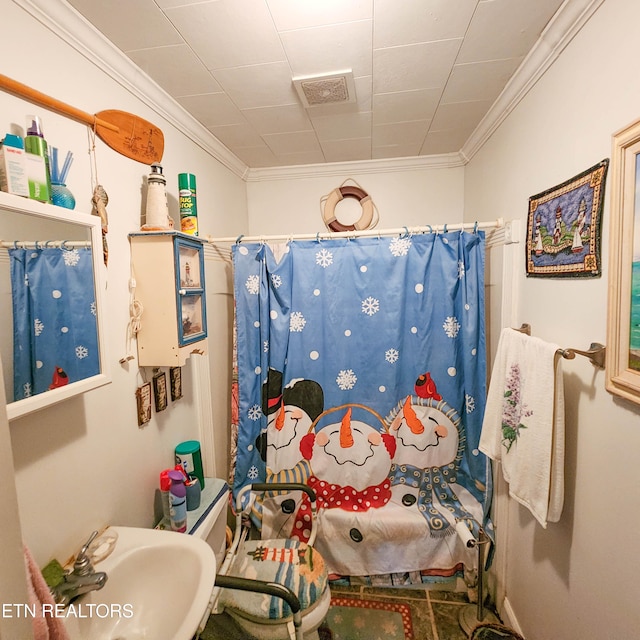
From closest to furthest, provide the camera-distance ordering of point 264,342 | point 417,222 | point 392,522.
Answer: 1. point 392,522
2. point 264,342
3. point 417,222

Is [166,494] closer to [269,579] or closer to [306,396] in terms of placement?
[269,579]

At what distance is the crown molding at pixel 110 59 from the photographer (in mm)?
881

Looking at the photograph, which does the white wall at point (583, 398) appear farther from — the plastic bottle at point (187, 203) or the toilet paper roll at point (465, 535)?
the plastic bottle at point (187, 203)

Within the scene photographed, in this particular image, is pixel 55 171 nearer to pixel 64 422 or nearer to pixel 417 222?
pixel 64 422

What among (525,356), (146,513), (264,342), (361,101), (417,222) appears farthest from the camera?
(417,222)

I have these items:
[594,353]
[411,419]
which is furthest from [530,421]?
[411,419]

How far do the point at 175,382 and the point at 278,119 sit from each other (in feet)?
4.33

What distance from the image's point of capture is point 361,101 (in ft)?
4.69

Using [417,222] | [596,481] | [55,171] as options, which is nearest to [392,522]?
[596,481]

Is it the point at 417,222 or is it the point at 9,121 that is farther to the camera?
the point at 417,222

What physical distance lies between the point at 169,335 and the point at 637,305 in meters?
1.35

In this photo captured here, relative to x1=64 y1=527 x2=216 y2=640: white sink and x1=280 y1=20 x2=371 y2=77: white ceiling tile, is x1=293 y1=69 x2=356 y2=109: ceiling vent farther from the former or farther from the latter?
x1=64 y1=527 x2=216 y2=640: white sink

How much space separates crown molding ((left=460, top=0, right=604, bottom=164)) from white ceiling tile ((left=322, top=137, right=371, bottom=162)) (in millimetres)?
616

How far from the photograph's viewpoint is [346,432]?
1.73 meters
